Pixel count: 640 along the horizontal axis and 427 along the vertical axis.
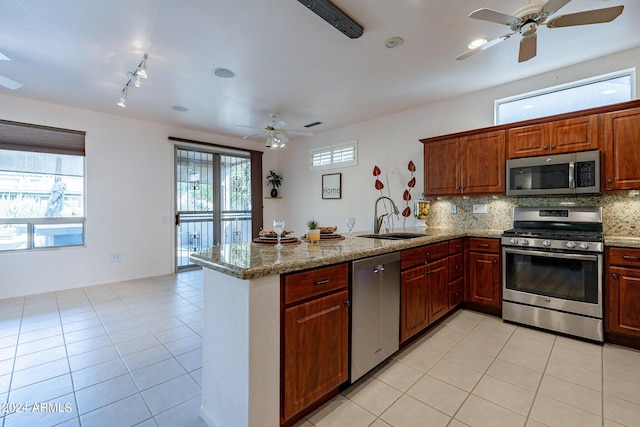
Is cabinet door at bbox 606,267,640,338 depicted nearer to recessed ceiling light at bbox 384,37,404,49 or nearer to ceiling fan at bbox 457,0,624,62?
ceiling fan at bbox 457,0,624,62

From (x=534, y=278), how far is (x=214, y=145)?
5.57 metres

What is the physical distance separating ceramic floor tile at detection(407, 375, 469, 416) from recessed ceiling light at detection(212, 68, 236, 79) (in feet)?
11.4

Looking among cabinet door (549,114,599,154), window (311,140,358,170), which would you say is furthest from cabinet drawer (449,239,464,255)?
window (311,140,358,170)

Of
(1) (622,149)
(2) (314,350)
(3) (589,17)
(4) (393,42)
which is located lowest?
(2) (314,350)

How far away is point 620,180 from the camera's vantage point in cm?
262

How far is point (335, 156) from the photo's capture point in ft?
18.4

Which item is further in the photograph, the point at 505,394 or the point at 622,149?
the point at 622,149

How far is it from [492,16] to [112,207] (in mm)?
5458

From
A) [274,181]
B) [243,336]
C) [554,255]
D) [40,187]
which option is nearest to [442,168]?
[554,255]

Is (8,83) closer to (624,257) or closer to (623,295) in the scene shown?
(624,257)

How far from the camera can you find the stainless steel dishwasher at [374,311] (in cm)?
187

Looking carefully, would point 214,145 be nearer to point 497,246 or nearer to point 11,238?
point 11,238

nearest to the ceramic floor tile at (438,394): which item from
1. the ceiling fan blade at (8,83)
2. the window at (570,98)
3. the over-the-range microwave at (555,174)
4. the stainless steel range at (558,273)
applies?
the stainless steel range at (558,273)

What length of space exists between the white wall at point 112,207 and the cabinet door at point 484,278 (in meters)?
4.97
